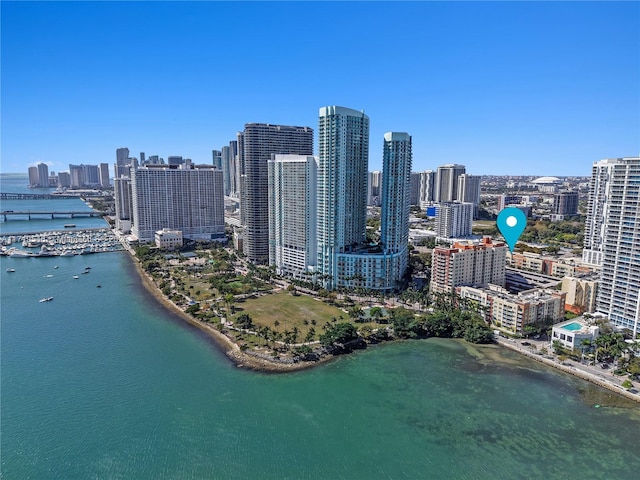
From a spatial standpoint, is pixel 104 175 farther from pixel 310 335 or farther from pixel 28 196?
pixel 310 335

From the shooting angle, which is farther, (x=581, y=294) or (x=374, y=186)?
(x=374, y=186)

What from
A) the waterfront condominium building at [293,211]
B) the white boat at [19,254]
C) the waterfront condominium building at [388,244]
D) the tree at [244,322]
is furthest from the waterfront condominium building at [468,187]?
the white boat at [19,254]

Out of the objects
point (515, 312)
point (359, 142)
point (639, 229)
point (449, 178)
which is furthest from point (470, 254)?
point (449, 178)

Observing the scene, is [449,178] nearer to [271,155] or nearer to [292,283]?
[271,155]

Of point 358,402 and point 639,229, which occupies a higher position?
point 639,229

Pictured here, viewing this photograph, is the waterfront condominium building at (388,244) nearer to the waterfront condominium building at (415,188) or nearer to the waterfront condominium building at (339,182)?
the waterfront condominium building at (339,182)

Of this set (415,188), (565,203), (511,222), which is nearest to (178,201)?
(511,222)

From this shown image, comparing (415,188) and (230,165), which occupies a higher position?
(230,165)

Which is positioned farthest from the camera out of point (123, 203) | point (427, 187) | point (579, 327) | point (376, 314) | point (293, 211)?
point (427, 187)
